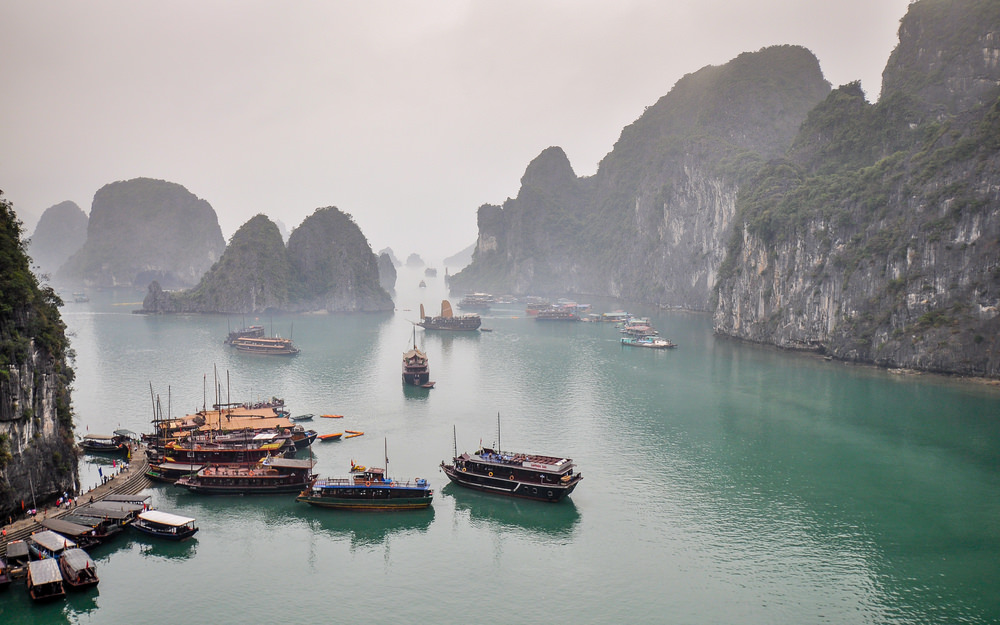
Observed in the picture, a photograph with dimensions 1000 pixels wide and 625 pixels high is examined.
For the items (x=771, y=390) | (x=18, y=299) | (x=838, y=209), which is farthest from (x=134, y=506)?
(x=838, y=209)

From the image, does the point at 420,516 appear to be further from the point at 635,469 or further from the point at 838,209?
the point at 838,209

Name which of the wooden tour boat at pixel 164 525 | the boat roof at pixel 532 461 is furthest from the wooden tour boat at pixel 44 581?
the boat roof at pixel 532 461

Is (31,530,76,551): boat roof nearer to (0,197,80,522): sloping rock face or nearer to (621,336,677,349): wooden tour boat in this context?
(0,197,80,522): sloping rock face

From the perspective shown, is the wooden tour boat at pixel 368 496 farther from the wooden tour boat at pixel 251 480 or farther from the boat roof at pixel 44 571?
the boat roof at pixel 44 571

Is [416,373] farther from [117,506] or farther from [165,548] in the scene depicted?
[165,548]

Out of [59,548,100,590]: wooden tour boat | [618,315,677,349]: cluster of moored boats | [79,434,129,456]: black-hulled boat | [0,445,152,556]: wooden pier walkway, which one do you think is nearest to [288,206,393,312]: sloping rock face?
[618,315,677,349]: cluster of moored boats

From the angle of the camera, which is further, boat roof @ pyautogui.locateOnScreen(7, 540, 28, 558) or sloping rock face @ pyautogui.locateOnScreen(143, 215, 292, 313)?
sloping rock face @ pyautogui.locateOnScreen(143, 215, 292, 313)
